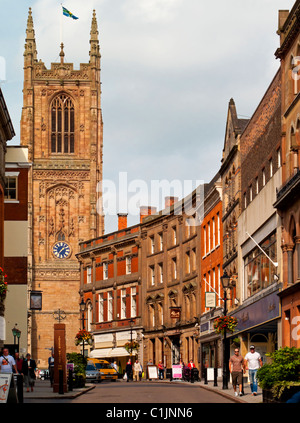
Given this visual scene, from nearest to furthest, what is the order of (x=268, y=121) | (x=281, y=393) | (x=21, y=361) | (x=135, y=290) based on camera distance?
(x=281, y=393)
(x=21, y=361)
(x=268, y=121)
(x=135, y=290)

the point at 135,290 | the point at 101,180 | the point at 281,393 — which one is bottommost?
the point at 281,393

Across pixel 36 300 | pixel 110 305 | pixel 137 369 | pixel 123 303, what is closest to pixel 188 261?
pixel 137 369

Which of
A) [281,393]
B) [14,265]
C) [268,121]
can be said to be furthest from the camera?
[14,265]

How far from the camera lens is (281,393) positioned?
21125mm

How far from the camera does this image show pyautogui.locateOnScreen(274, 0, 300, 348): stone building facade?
36156 millimetres

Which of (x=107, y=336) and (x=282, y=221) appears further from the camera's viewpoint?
(x=107, y=336)

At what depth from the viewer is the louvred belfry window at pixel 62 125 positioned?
12300 centimetres

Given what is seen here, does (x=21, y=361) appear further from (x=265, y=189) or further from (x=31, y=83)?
(x=31, y=83)

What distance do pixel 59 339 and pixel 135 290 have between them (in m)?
48.3

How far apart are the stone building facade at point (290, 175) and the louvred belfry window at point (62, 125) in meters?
85.0

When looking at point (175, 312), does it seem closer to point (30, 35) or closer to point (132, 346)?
point (132, 346)

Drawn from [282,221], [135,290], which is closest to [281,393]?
[282,221]

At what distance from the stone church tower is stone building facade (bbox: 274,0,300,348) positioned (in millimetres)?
75984

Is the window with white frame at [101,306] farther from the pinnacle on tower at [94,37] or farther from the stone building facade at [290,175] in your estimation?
the stone building facade at [290,175]
